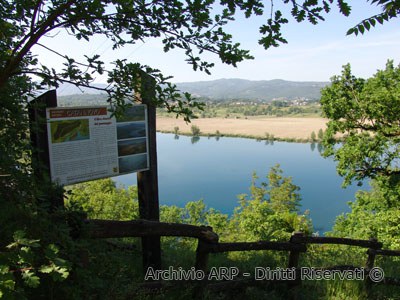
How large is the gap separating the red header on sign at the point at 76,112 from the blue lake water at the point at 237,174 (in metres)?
35.4

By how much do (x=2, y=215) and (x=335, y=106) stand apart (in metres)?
10.6

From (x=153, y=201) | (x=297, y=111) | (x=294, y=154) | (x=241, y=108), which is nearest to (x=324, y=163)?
(x=294, y=154)

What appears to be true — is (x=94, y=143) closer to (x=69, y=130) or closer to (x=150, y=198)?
(x=69, y=130)

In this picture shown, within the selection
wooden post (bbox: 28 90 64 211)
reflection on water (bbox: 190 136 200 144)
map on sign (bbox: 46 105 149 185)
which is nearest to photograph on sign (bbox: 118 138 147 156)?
map on sign (bbox: 46 105 149 185)

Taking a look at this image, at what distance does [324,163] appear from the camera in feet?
197

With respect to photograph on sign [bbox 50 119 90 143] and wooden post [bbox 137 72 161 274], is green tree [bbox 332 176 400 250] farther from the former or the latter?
photograph on sign [bbox 50 119 90 143]

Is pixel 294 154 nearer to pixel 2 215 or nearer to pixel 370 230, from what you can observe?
pixel 370 230

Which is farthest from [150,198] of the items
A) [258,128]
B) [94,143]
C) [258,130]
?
[258,128]

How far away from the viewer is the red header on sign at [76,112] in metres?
2.89

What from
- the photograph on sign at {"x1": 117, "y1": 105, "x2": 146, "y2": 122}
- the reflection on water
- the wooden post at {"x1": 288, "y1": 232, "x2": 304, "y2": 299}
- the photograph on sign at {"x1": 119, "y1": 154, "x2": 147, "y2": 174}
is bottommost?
the reflection on water

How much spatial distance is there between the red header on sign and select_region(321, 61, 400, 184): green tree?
8.88m

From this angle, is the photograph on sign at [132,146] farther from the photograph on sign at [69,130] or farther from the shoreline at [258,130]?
the shoreline at [258,130]

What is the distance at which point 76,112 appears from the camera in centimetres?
309

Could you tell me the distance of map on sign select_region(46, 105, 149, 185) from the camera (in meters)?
2.95
